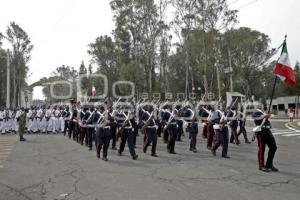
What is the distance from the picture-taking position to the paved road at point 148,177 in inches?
321

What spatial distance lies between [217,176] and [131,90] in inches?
1377

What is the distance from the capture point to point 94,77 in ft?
209

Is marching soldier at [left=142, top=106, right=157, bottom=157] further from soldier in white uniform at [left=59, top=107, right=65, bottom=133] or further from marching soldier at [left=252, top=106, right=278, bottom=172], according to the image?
soldier in white uniform at [left=59, top=107, right=65, bottom=133]

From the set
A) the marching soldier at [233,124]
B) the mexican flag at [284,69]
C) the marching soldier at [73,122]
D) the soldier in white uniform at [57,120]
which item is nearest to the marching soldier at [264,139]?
the mexican flag at [284,69]

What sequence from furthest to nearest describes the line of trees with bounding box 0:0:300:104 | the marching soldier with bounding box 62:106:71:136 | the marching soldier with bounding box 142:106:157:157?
the line of trees with bounding box 0:0:300:104, the marching soldier with bounding box 62:106:71:136, the marching soldier with bounding box 142:106:157:157

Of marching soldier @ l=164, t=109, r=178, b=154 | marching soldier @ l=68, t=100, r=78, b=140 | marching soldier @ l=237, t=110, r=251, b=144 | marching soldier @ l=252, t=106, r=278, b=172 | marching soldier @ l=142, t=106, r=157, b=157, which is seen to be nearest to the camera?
marching soldier @ l=252, t=106, r=278, b=172

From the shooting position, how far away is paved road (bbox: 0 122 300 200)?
8156 mm

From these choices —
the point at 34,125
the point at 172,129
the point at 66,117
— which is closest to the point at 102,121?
the point at 172,129

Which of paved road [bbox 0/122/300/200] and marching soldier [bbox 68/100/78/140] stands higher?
marching soldier [bbox 68/100/78/140]

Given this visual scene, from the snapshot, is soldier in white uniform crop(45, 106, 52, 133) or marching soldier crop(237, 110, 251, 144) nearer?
marching soldier crop(237, 110, 251, 144)

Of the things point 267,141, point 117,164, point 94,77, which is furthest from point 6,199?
point 94,77

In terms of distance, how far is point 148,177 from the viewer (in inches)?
388

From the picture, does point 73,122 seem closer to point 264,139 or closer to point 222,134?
point 222,134

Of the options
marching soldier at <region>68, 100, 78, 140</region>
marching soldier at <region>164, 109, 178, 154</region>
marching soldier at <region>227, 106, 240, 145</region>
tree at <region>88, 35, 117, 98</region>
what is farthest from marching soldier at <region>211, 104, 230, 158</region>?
tree at <region>88, 35, 117, 98</region>
